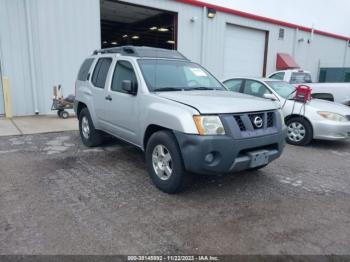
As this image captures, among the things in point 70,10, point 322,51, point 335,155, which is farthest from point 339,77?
point 70,10

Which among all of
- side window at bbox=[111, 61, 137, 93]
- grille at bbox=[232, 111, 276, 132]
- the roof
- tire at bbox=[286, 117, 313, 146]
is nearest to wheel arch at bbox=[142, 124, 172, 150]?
side window at bbox=[111, 61, 137, 93]

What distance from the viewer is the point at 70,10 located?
10.2 metres

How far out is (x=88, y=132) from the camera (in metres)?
6.11

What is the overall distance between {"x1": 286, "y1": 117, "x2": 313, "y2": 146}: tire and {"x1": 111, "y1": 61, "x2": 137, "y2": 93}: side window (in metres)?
4.07

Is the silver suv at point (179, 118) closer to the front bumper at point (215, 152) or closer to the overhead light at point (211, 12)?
the front bumper at point (215, 152)

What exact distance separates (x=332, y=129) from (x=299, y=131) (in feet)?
2.24

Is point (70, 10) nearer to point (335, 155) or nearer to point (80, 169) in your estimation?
point (80, 169)

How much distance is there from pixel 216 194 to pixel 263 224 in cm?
88

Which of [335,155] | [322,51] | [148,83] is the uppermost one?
[322,51]

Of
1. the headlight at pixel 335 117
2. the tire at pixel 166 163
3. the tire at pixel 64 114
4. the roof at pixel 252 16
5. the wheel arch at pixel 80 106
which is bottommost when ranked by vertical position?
the tire at pixel 64 114

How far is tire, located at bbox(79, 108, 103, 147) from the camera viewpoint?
596 cm

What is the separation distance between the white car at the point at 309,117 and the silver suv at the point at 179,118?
2.64 m

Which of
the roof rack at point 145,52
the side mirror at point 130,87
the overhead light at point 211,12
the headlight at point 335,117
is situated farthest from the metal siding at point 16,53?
the headlight at point 335,117

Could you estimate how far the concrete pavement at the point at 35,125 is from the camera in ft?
25.1
